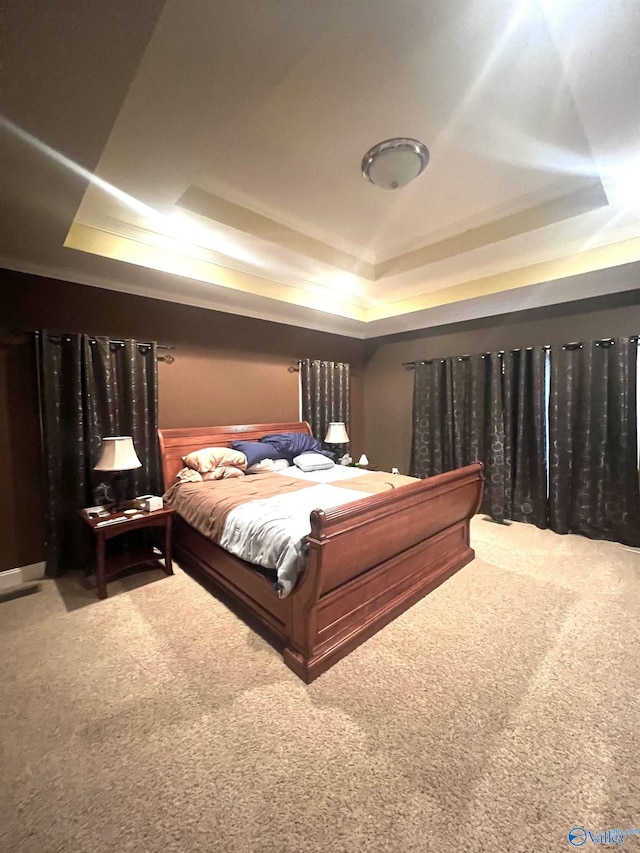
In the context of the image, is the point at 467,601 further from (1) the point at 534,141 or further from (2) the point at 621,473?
(1) the point at 534,141

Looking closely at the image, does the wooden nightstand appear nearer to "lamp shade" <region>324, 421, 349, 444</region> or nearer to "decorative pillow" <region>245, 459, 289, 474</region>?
"decorative pillow" <region>245, 459, 289, 474</region>

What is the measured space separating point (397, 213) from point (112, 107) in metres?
2.07

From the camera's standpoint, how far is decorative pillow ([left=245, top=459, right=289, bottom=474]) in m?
3.55

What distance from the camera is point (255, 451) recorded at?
3.66m

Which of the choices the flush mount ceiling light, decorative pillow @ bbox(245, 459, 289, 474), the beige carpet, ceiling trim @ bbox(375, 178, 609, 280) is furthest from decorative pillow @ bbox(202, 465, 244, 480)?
ceiling trim @ bbox(375, 178, 609, 280)

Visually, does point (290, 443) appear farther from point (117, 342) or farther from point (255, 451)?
point (117, 342)

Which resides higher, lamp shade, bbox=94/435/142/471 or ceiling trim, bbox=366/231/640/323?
ceiling trim, bbox=366/231/640/323

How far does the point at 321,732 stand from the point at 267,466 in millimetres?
2382

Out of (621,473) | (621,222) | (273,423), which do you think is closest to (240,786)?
(273,423)

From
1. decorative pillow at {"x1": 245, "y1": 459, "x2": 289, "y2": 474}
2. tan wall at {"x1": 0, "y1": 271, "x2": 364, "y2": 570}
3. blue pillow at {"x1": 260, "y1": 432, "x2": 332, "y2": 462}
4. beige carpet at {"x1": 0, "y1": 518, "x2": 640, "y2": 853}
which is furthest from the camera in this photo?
blue pillow at {"x1": 260, "y1": 432, "x2": 332, "y2": 462}

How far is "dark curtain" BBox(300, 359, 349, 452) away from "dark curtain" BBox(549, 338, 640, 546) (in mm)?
2456

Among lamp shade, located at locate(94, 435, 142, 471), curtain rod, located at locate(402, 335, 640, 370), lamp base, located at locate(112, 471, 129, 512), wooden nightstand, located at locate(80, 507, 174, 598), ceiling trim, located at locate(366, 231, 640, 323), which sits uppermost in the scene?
ceiling trim, located at locate(366, 231, 640, 323)

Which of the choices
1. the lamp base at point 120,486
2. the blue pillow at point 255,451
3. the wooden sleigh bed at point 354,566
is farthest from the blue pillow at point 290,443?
the lamp base at point 120,486

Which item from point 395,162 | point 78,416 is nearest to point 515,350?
point 395,162
